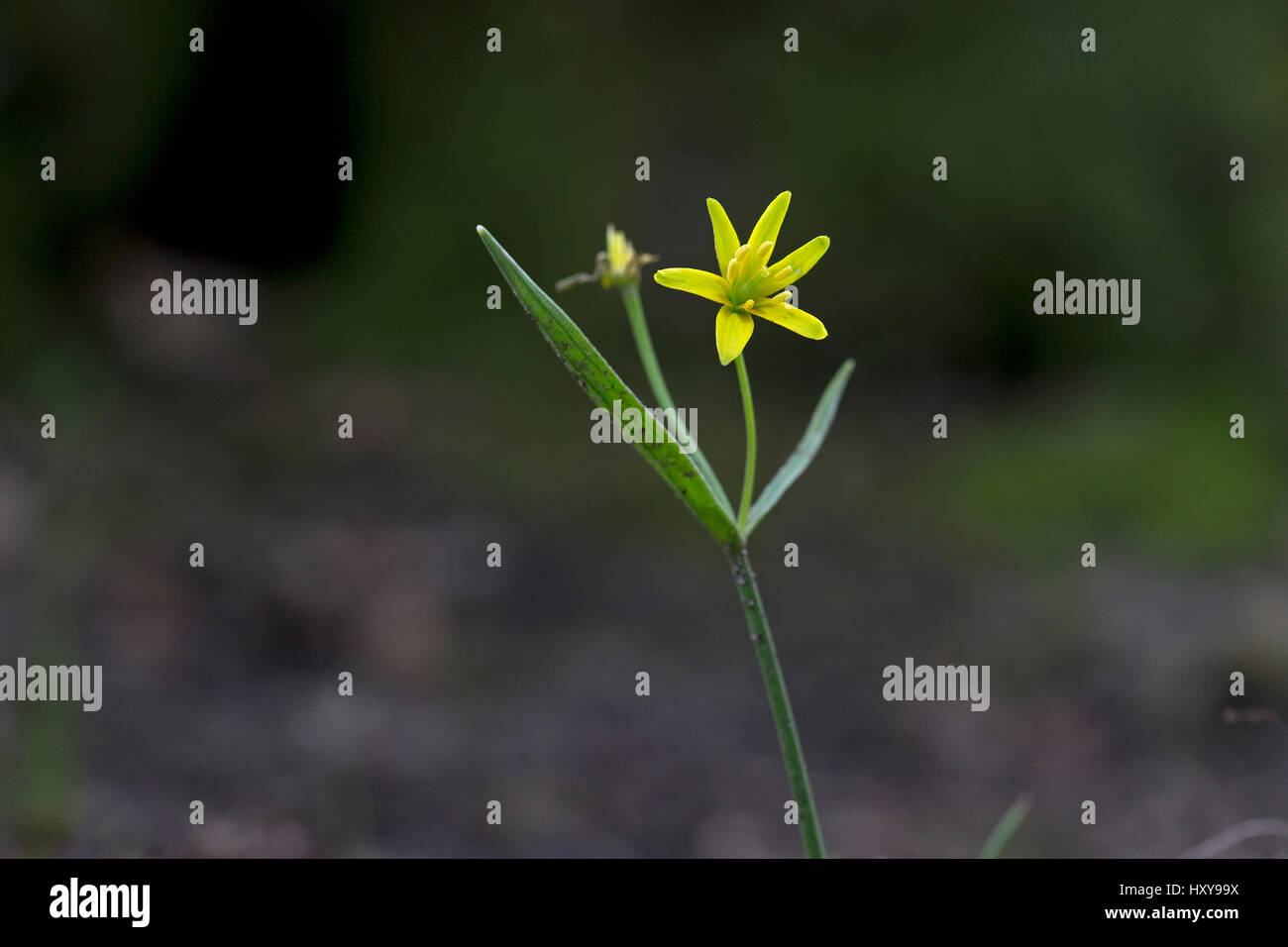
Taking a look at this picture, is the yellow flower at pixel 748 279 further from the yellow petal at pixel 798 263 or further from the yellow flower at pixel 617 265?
the yellow flower at pixel 617 265

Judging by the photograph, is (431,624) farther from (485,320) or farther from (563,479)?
(485,320)

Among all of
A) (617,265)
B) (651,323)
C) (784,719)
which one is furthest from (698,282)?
(651,323)

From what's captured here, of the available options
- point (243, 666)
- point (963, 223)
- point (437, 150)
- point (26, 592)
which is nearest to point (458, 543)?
point (243, 666)

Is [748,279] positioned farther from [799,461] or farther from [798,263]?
[799,461]

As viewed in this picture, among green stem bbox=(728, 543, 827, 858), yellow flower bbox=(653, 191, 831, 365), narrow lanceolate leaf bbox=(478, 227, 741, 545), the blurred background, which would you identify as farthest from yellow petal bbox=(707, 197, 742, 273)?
the blurred background

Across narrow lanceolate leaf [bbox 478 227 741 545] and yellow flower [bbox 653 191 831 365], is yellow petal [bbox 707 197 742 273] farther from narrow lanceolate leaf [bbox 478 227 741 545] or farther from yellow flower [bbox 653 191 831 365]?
narrow lanceolate leaf [bbox 478 227 741 545]

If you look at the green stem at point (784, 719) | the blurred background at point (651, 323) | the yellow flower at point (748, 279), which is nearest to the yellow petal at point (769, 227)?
the yellow flower at point (748, 279)
